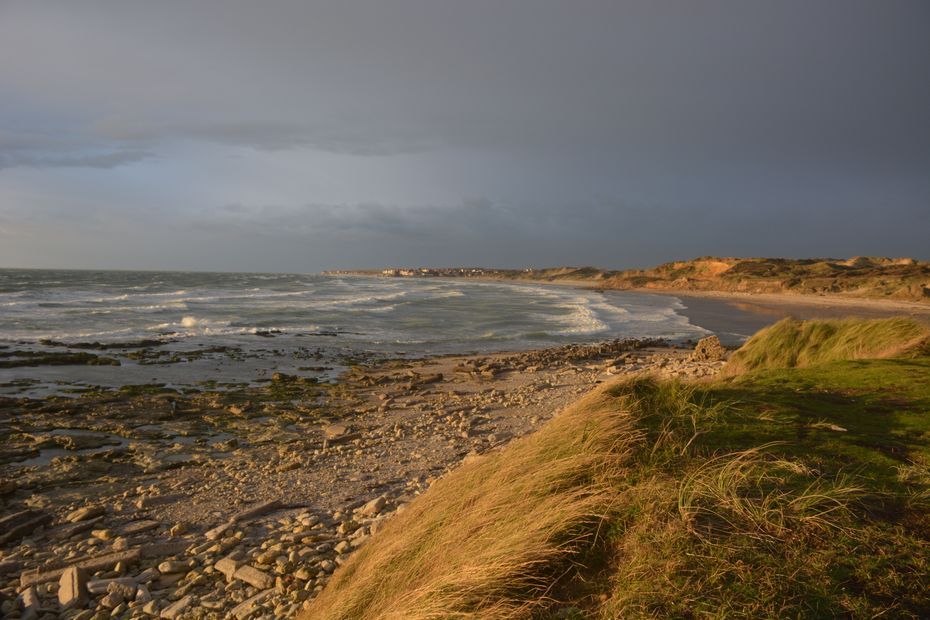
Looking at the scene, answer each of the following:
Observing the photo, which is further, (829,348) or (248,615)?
(829,348)

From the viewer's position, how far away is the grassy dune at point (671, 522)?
216 cm

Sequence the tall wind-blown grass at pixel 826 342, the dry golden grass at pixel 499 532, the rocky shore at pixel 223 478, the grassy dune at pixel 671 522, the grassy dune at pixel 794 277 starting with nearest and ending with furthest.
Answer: the grassy dune at pixel 671 522 < the dry golden grass at pixel 499 532 < the rocky shore at pixel 223 478 < the tall wind-blown grass at pixel 826 342 < the grassy dune at pixel 794 277

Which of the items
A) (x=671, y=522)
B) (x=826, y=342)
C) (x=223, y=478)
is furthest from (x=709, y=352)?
(x=671, y=522)

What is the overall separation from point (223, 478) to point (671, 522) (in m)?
7.26

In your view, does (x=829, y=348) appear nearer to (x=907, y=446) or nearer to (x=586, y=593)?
(x=907, y=446)

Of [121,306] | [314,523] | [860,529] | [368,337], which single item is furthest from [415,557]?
[121,306]

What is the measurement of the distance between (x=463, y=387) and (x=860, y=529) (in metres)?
12.1

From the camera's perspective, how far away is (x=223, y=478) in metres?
7.76

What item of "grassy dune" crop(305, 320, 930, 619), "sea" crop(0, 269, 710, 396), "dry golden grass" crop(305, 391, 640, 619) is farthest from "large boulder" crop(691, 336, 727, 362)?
"dry golden grass" crop(305, 391, 640, 619)

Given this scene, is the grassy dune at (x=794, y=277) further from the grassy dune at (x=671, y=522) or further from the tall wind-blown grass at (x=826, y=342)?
the grassy dune at (x=671, y=522)

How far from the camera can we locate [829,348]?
10.4m

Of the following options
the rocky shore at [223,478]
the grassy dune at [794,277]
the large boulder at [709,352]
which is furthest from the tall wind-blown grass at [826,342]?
the grassy dune at [794,277]

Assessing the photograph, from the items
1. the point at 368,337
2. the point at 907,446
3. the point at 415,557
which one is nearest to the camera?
the point at 415,557

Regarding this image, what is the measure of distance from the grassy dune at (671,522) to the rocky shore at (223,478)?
5.74ft
